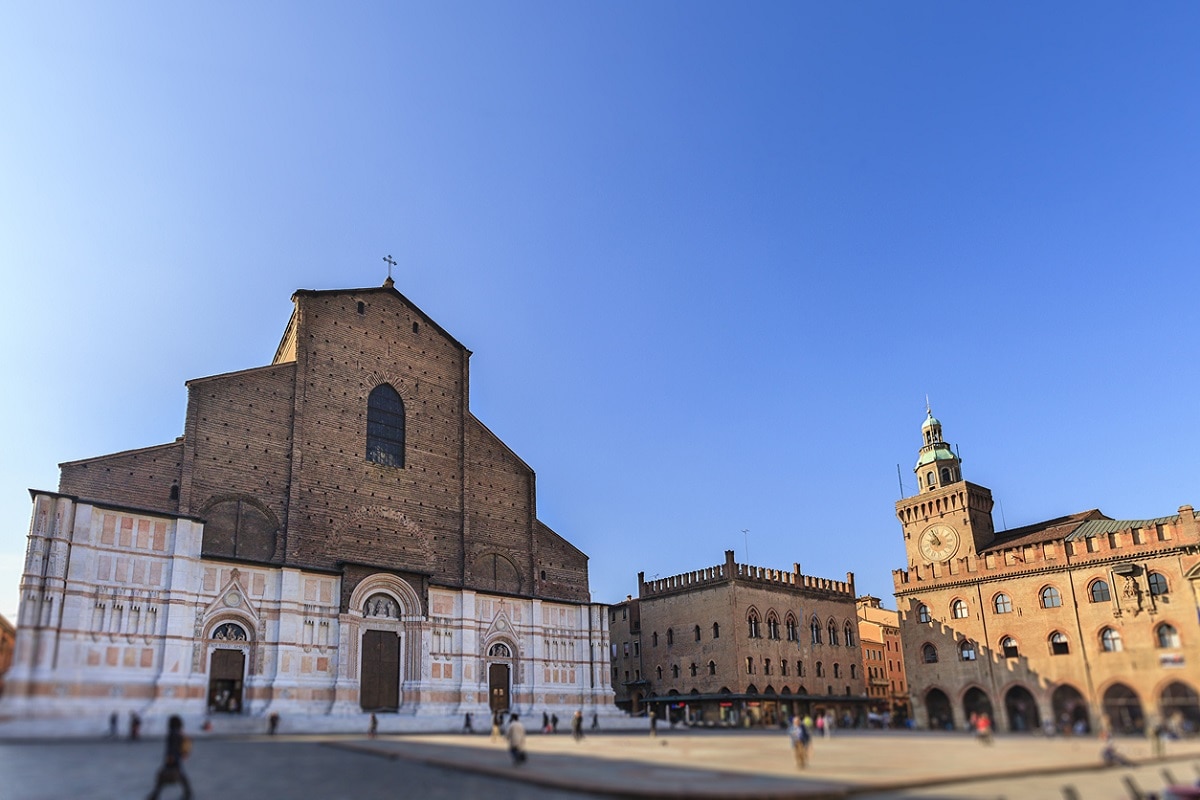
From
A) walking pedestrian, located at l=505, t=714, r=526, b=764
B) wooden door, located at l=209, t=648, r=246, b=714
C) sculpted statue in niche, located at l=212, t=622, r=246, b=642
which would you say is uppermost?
sculpted statue in niche, located at l=212, t=622, r=246, b=642

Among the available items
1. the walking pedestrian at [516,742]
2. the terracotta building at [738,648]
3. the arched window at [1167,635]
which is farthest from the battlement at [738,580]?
the walking pedestrian at [516,742]

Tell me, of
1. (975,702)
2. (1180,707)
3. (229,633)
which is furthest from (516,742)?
(975,702)

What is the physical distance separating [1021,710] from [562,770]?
3586cm

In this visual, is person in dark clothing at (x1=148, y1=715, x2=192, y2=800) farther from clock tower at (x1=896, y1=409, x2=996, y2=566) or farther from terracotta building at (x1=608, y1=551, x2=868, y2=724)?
clock tower at (x1=896, y1=409, x2=996, y2=566)

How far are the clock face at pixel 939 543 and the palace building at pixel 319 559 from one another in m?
23.5

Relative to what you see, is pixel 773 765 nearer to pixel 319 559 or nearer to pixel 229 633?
pixel 229 633

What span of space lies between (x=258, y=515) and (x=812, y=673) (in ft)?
119

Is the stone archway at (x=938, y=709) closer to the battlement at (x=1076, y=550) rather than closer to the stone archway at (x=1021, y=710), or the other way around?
the stone archway at (x=1021, y=710)

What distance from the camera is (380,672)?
36.3m

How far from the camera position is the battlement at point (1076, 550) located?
4066 cm

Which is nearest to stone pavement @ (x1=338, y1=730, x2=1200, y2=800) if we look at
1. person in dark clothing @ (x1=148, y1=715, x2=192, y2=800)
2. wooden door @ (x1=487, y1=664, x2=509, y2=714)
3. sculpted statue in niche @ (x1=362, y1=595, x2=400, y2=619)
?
person in dark clothing @ (x1=148, y1=715, x2=192, y2=800)

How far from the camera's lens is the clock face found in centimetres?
5406

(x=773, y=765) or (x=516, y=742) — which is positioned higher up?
(x=516, y=742)

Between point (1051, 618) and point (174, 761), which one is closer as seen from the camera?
point (174, 761)
